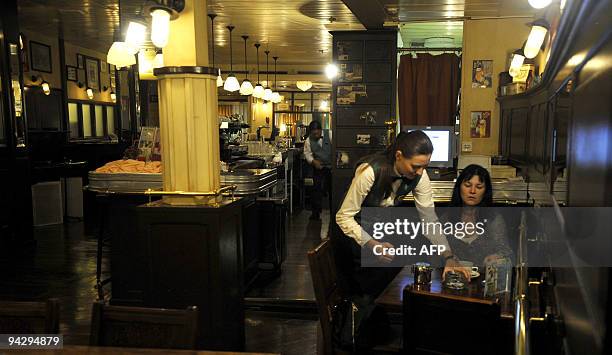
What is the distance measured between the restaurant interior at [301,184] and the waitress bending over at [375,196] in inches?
1.1

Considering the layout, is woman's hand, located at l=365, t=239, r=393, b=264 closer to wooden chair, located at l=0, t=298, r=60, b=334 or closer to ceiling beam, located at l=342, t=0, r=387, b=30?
wooden chair, located at l=0, t=298, r=60, b=334

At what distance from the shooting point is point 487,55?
609cm

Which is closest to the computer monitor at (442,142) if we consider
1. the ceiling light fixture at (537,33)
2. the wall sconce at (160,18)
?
the ceiling light fixture at (537,33)

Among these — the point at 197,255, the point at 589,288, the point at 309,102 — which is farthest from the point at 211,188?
the point at 309,102

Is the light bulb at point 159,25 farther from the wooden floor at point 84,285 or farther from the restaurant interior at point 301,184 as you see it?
the wooden floor at point 84,285

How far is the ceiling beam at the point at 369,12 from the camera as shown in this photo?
4953 mm

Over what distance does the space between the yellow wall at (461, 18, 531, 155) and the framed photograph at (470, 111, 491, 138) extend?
0.13 ft

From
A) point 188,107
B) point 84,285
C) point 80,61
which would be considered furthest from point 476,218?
point 80,61

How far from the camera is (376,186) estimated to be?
275cm

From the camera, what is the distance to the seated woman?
2750 mm

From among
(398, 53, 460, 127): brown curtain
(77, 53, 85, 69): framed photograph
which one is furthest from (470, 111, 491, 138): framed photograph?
(77, 53, 85, 69): framed photograph

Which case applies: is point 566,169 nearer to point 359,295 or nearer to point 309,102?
point 359,295

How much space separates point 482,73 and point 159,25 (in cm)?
461

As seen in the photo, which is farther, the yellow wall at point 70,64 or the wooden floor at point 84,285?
the yellow wall at point 70,64
